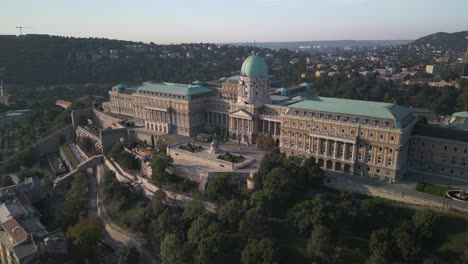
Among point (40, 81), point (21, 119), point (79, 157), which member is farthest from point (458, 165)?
point (40, 81)

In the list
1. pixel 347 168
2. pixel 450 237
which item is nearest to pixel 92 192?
pixel 347 168

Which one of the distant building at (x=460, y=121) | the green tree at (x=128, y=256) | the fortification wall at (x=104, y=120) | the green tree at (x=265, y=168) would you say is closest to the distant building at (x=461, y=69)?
the distant building at (x=460, y=121)

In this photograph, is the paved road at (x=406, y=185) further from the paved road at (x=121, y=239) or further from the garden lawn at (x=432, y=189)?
the paved road at (x=121, y=239)

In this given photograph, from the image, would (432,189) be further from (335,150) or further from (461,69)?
(461,69)

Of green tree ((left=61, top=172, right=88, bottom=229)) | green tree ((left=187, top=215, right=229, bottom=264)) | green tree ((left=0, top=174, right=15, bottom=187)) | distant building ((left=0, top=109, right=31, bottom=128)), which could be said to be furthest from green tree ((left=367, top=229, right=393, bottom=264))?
distant building ((left=0, top=109, right=31, bottom=128))

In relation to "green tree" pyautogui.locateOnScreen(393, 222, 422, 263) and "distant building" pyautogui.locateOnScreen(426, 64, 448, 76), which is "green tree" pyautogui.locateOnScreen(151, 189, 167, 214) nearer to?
"green tree" pyautogui.locateOnScreen(393, 222, 422, 263)

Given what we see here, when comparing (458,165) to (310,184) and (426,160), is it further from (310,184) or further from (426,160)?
(310,184)
